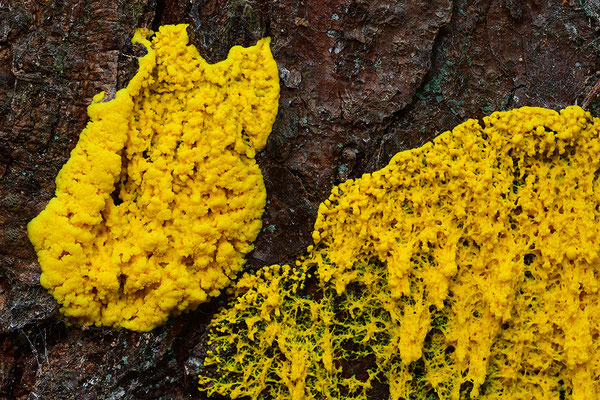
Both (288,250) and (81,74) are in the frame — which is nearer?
(81,74)

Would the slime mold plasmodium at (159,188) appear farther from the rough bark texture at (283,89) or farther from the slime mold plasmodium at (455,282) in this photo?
the slime mold plasmodium at (455,282)

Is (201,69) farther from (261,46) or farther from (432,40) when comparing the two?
(432,40)

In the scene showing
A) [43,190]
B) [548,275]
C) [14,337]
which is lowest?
[14,337]

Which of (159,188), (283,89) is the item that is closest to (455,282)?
(283,89)

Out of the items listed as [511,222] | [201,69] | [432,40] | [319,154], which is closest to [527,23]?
[432,40]

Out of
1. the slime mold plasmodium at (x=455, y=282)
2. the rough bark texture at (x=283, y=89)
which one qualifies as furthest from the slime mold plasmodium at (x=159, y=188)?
the slime mold plasmodium at (x=455, y=282)

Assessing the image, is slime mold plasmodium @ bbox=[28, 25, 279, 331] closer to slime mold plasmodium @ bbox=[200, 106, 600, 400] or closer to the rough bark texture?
the rough bark texture

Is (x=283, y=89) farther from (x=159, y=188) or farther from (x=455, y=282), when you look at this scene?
(x=455, y=282)
